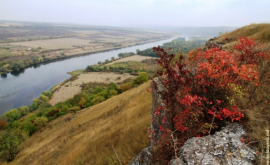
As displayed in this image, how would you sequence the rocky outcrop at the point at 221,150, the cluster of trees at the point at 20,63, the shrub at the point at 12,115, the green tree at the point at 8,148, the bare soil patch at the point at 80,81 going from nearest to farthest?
the rocky outcrop at the point at 221,150 < the green tree at the point at 8,148 < the shrub at the point at 12,115 < the bare soil patch at the point at 80,81 < the cluster of trees at the point at 20,63

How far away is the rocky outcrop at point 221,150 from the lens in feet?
10.5

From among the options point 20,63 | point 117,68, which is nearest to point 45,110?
point 117,68

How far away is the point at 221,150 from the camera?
3.52 metres

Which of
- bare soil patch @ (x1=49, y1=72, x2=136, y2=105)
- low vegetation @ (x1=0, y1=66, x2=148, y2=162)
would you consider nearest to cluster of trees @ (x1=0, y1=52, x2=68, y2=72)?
bare soil patch @ (x1=49, y1=72, x2=136, y2=105)

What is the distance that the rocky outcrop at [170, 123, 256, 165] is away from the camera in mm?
3189

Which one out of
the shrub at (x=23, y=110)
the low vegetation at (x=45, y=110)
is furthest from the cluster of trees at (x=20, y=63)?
the shrub at (x=23, y=110)

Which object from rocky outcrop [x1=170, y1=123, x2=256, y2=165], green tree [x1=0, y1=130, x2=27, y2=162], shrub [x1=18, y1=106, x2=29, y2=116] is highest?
rocky outcrop [x1=170, y1=123, x2=256, y2=165]

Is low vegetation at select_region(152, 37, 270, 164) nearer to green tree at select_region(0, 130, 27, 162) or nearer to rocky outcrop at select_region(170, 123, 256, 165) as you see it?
rocky outcrop at select_region(170, 123, 256, 165)

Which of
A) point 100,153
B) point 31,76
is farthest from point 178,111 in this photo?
point 31,76

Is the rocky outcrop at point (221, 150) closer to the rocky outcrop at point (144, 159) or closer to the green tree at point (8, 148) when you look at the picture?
the rocky outcrop at point (144, 159)

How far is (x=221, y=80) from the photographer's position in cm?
494

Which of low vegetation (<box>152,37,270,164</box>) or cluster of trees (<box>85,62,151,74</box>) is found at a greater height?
low vegetation (<box>152,37,270,164</box>)

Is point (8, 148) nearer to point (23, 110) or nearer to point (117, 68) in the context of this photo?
point (23, 110)

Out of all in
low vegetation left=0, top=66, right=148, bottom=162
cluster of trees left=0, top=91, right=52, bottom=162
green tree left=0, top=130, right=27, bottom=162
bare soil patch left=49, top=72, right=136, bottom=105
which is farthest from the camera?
bare soil patch left=49, top=72, right=136, bottom=105
